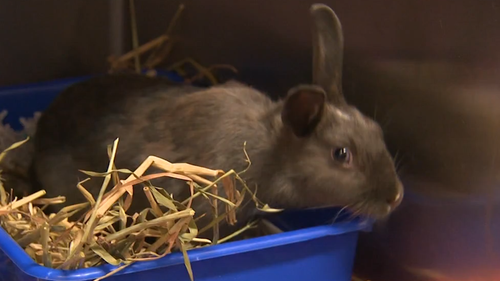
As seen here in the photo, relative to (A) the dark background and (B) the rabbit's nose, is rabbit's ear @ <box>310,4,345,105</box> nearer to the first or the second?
(A) the dark background

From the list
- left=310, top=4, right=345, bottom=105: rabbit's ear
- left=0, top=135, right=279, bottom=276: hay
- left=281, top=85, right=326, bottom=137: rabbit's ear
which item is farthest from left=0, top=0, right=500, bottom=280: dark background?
left=0, top=135, right=279, bottom=276: hay

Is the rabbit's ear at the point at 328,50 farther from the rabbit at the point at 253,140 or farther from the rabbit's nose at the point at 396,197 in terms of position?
the rabbit's nose at the point at 396,197

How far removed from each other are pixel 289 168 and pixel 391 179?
204mm

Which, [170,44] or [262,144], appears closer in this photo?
[262,144]

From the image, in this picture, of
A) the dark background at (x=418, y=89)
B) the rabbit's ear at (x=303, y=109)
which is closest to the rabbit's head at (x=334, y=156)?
the rabbit's ear at (x=303, y=109)

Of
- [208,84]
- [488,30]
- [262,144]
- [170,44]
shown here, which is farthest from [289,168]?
[170,44]

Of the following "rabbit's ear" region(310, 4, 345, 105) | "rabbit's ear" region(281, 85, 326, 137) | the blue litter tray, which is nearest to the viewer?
the blue litter tray

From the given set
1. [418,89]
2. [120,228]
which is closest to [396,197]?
[418,89]

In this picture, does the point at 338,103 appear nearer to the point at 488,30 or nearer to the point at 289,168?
the point at 289,168

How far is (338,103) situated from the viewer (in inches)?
56.6

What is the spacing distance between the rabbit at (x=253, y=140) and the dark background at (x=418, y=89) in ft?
0.37

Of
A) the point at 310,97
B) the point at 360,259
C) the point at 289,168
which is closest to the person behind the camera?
the point at 310,97

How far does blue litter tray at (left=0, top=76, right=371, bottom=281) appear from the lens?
114cm

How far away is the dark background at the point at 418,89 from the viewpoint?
1.31m
